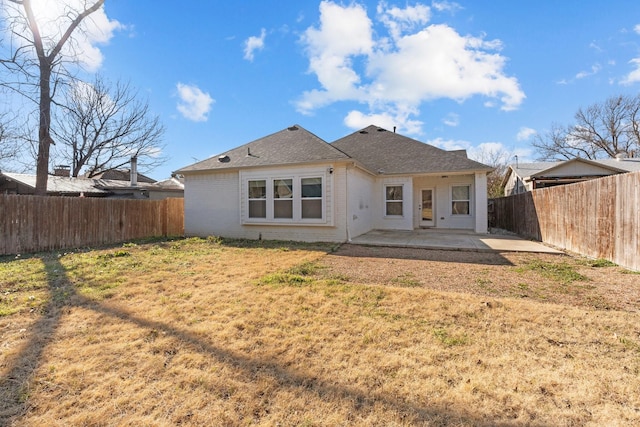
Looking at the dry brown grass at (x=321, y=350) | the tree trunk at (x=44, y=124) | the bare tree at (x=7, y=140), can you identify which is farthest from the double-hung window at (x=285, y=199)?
the bare tree at (x=7, y=140)

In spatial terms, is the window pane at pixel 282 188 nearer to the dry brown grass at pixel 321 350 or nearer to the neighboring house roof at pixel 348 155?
the neighboring house roof at pixel 348 155

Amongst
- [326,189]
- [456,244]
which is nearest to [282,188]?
[326,189]

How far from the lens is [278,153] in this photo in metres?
11.1

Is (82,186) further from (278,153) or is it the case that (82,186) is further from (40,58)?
(278,153)

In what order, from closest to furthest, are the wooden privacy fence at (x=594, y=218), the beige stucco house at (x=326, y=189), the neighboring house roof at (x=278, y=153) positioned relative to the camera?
1. the wooden privacy fence at (x=594, y=218)
2. the beige stucco house at (x=326, y=189)
3. the neighboring house roof at (x=278, y=153)

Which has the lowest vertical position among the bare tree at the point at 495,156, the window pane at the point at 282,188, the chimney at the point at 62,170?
the window pane at the point at 282,188

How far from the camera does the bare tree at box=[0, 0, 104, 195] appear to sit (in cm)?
1062

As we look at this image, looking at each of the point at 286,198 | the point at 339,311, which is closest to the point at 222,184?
the point at 286,198

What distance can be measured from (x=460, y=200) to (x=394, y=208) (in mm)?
3151

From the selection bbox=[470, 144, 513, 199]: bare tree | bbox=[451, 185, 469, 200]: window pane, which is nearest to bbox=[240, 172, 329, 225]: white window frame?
bbox=[451, 185, 469, 200]: window pane

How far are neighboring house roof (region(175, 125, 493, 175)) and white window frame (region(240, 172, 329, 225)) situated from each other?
0.49 meters

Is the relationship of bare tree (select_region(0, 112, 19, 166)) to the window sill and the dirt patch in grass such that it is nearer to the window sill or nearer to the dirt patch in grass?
the window sill

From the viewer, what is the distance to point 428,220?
13.9m

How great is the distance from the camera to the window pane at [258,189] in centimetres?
1090
